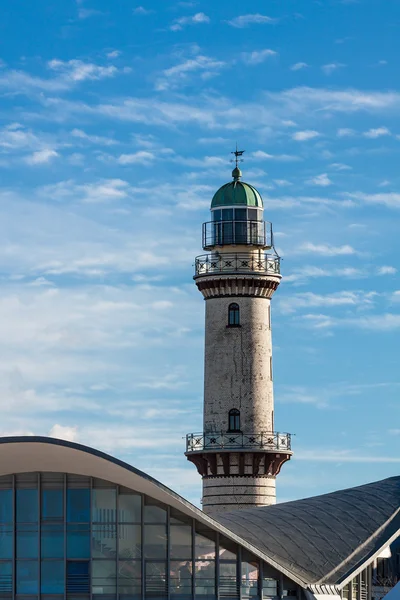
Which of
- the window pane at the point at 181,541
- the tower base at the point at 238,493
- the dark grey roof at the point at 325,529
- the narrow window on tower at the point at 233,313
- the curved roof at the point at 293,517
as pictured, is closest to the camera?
the curved roof at the point at 293,517

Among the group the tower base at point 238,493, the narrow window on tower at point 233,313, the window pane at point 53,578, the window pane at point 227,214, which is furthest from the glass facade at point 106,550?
the window pane at point 227,214

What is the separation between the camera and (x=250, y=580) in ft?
195

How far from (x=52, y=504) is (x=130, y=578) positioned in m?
3.85

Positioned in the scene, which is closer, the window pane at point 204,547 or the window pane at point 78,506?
the window pane at point 78,506

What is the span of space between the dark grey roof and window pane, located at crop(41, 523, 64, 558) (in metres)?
7.53

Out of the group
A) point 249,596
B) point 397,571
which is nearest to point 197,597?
point 249,596

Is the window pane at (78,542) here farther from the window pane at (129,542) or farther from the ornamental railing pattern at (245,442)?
the ornamental railing pattern at (245,442)

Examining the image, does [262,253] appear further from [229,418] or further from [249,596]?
[249,596]

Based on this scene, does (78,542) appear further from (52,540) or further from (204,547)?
(204,547)

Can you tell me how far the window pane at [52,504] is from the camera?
2330 inches

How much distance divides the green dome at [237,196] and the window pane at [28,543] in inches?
1382

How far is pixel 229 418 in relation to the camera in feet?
286

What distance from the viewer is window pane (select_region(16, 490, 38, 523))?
194 feet

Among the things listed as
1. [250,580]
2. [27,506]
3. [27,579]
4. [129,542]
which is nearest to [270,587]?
[250,580]
